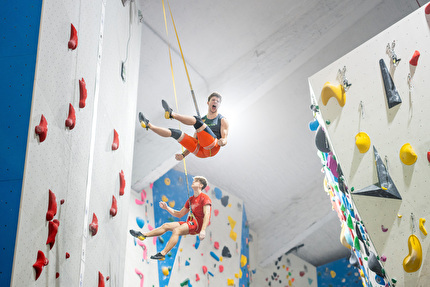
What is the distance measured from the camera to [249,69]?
7027 mm

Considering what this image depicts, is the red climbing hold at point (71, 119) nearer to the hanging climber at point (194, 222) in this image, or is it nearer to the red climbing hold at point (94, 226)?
the red climbing hold at point (94, 226)

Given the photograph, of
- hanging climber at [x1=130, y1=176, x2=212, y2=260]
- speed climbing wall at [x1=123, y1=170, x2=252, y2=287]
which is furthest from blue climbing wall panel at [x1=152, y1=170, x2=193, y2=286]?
hanging climber at [x1=130, y1=176, x2=212, y2=260]

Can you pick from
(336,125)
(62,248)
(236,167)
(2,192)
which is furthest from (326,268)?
(2,192)

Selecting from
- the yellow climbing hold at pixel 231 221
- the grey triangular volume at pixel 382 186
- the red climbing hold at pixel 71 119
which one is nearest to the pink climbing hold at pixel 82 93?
the red climbing hold at pixel 71 119

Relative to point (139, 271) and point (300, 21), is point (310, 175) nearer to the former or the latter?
point (300, 21)

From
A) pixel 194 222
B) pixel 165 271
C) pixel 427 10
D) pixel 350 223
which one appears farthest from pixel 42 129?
pixel 165 271

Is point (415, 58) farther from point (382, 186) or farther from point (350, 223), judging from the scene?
point (350, 223)

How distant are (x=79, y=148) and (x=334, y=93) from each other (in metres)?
2.53

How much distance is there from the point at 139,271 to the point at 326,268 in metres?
4.85

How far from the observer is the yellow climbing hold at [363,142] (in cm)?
486

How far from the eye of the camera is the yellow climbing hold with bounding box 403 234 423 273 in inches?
178

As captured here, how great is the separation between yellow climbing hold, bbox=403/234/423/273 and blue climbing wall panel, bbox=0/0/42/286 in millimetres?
3289

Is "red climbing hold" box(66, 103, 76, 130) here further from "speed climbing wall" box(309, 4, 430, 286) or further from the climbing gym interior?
"speed climbing wall" box(309, 4, 430, 286)

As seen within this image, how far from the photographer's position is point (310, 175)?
8930mm
